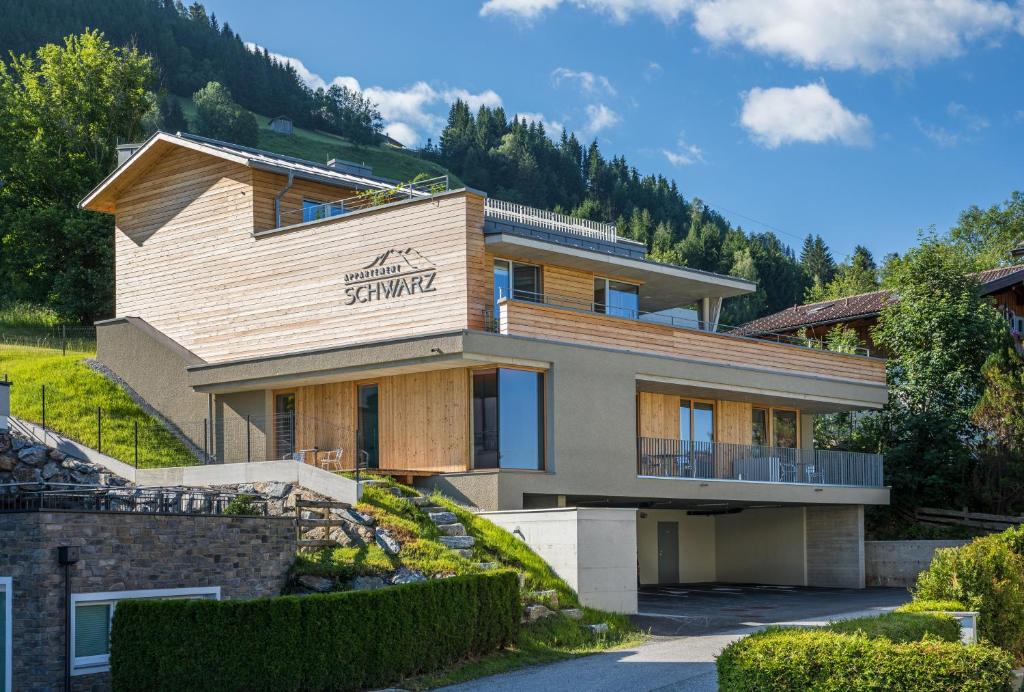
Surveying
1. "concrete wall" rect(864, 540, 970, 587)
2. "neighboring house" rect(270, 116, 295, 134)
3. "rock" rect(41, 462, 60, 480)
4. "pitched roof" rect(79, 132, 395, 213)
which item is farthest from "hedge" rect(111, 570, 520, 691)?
"neighboring house" rect(270, 116, 295, 134)

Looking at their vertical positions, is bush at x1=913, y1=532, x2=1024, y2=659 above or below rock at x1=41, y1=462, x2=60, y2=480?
below

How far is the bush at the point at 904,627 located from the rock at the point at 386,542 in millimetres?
8047

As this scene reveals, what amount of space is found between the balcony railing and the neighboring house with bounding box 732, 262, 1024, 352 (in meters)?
10.6

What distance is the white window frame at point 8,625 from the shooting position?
1444cm

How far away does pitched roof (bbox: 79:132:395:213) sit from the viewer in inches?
1218

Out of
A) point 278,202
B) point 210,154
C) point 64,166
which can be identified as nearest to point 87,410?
point 278,202

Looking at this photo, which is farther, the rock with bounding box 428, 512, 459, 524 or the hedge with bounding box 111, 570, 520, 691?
the rock with bounding box 428, 512, 459, 524

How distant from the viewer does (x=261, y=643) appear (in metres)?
14.2

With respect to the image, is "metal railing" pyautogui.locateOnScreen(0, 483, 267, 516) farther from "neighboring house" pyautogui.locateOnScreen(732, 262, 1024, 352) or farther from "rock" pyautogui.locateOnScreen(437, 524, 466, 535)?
"neighboring house" pyautogui.locateOnScreen(732, 262, 1024, 352)

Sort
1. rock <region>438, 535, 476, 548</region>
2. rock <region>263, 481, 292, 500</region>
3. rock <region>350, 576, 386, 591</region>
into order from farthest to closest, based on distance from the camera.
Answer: rock <region>263, 481, 292, 500</region> < rock <region>438, 535, 476, 548</region> < rock <region>350, 576, 386, 591</region>

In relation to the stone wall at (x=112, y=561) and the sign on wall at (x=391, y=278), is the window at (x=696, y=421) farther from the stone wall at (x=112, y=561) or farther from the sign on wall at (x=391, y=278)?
the stone wall at (x=112, y=561)

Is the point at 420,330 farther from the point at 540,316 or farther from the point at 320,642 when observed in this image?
the point at 320,642

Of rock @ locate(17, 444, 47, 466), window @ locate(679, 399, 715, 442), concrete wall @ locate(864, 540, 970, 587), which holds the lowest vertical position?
concrete wall @ locate(864, 540, 970, 587)

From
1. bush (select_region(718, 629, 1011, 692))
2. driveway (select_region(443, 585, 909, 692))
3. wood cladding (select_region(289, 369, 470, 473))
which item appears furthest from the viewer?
wood cladding (select_region(289, 369, 470, 473))
